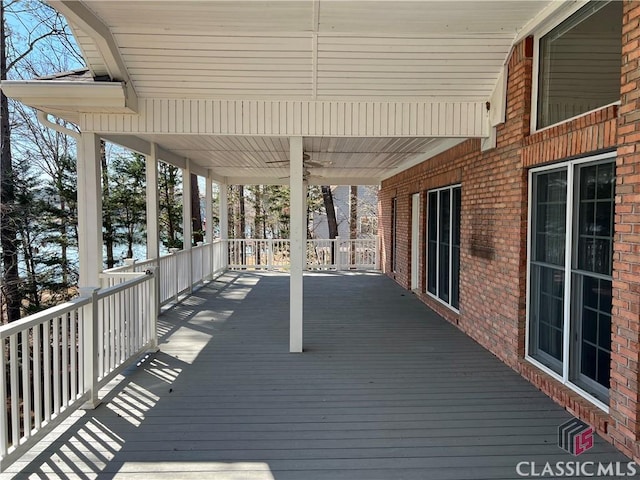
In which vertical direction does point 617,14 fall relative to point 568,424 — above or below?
above

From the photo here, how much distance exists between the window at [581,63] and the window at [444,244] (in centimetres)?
237

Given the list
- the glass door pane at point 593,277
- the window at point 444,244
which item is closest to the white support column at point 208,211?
the window at point 444,244

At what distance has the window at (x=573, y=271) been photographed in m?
3.04

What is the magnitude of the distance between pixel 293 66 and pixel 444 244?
379 centimetres

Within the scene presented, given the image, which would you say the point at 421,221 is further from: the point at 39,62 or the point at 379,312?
the point at 39,62

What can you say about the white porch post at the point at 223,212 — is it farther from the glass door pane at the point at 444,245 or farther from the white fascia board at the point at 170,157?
the glass door pane at the point at 444,245

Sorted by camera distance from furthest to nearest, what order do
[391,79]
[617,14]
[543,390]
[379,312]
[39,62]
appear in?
1. [39,62]
2. [379,312]
3. [391,79]
4. [543,390]
5. [617,14]

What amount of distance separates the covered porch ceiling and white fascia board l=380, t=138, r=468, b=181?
1.19 metres

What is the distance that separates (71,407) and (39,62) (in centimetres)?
1265

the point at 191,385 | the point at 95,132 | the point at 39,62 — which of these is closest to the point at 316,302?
the point at 191,385

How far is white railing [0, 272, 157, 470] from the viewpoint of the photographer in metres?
2.47

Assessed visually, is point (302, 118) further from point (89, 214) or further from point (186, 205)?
point (186, 205)

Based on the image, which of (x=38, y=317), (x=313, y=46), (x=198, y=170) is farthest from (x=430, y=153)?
(x=38, y=317)

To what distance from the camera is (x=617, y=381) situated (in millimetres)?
2715
